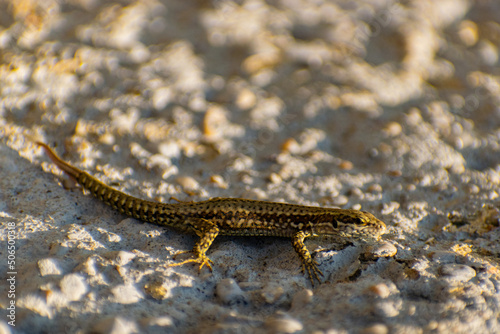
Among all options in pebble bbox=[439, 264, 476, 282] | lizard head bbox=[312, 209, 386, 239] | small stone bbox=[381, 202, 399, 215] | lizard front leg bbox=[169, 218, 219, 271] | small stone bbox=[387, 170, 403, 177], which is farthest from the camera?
small stone bbox=[387, 170, 403, 177]

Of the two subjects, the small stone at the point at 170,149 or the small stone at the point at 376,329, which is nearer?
the small stone at the point at 376,329

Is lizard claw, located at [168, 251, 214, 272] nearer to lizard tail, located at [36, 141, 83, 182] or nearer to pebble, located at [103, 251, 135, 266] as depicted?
pebble, located at [103, 251, 135, 266]

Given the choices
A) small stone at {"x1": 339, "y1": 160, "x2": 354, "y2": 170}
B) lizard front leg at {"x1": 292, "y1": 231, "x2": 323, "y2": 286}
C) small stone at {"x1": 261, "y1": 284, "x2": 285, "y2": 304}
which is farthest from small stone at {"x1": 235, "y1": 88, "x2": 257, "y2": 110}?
small stone at {"x1": 261, "y1": 284, "x2": 285, "y2": 304}

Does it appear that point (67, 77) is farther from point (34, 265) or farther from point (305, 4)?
point (305, 4)

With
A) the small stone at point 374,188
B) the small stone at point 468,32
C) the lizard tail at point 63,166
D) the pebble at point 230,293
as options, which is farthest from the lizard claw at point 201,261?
the small stone at point 468,32

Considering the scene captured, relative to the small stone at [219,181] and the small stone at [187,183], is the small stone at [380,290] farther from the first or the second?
the small stone at [187,183]

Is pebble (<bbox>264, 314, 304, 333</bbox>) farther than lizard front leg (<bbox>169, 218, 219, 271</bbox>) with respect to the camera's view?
No
